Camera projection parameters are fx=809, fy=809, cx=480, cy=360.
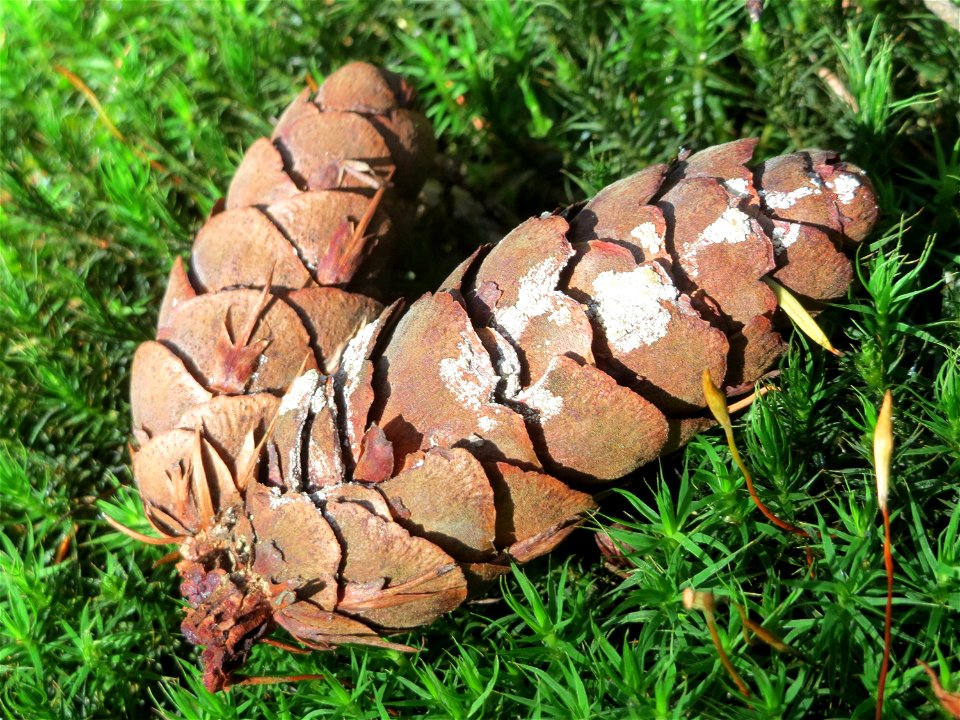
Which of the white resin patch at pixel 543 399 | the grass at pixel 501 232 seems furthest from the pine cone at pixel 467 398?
the grass at pixel 501 232

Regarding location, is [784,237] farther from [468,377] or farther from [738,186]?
[468,377]

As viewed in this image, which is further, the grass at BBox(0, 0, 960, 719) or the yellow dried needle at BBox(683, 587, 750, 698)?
the grass at BBox(0, 0, 960, 719)

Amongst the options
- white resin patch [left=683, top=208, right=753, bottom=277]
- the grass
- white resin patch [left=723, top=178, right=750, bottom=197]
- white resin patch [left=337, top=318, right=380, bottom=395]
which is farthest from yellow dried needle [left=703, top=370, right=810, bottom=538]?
white resin patch [left=337, top=318, right=380, bottom=395]

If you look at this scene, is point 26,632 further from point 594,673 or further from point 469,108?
point 469,108

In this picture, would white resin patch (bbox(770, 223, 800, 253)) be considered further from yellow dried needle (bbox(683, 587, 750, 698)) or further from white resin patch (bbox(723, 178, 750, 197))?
yellow dried needle (bbox(683, 587, 750, 698))

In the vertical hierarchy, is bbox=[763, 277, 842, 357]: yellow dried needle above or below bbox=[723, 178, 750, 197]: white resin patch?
below

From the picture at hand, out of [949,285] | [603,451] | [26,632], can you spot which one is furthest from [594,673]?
[26,632]

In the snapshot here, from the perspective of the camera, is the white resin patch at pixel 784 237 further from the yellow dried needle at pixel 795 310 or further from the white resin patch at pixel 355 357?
the white resin patch at pixel 355 357
